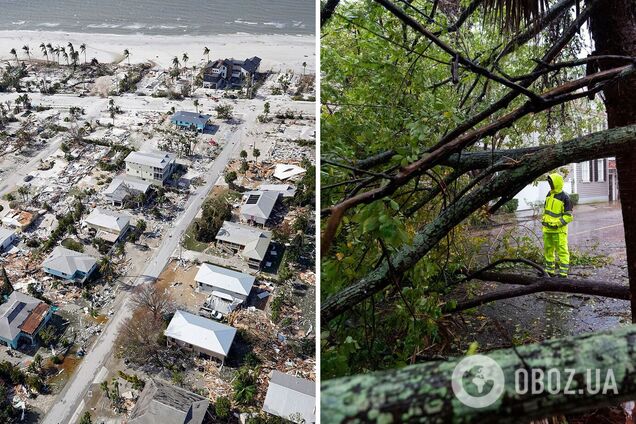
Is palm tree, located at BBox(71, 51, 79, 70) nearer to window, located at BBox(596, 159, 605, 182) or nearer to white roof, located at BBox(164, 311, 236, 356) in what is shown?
white roof, located at BBox(164, 311, 236, 356)

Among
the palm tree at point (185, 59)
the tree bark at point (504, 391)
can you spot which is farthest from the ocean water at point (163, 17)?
the tree bark at point (504, 391)

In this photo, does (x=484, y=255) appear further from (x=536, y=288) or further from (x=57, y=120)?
(x=57, y=120)

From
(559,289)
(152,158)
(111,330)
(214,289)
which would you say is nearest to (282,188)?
(152,158)

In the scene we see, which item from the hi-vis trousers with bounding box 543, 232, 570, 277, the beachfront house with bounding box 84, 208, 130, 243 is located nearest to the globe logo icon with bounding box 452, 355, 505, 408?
the hi-vis trousers with bounding box 543, 232, 570, 277

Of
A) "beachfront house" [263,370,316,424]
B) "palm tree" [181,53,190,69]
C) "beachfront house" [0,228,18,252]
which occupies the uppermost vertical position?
"palm tree" [181,53,190,69]

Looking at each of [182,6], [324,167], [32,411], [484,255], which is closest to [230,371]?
[32,411]

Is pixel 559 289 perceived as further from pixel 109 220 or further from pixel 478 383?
pixel 109 220

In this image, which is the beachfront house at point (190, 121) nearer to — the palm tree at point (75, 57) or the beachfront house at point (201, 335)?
the palm tree at point (75, 57)

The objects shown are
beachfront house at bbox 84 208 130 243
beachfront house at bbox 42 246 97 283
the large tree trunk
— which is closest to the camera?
the large tree trunk
